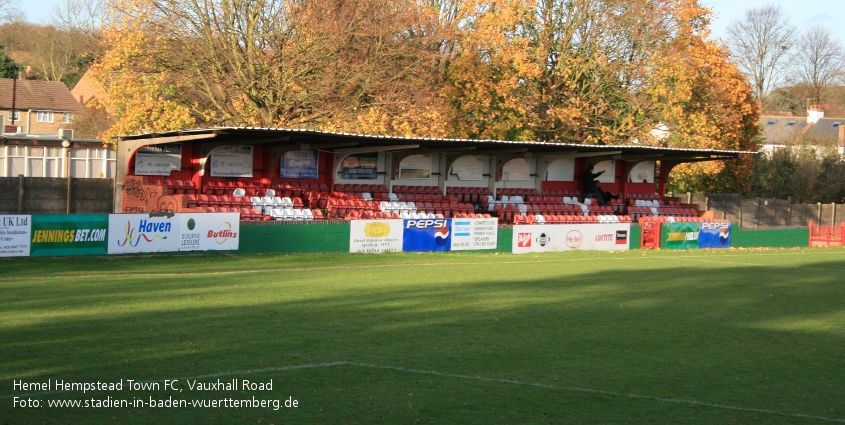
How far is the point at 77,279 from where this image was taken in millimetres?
17422

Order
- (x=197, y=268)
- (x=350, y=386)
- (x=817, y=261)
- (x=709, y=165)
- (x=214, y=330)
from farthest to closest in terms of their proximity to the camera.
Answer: (x=709, y=165), (x=817, y=261), (x=197, y=268), (x=214, y=330), (x=350, y=386)

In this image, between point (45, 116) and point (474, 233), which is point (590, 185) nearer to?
point (474, 233)

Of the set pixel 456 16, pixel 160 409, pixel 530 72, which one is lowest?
pixel 160 409

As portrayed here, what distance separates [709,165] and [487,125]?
1291 centimetres

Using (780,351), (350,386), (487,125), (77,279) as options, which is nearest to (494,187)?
(487,125)

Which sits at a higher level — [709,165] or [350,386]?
[709,165]

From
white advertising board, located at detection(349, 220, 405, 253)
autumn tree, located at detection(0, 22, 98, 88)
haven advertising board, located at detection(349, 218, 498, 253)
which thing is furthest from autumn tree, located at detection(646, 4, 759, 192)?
autumn tree, located at detection(0, 22, 98, 88)

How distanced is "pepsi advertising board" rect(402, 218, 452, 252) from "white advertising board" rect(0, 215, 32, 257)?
10.9m

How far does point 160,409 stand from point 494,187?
27.7 metres

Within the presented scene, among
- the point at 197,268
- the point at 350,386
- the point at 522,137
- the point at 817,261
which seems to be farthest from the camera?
the point at 522,137

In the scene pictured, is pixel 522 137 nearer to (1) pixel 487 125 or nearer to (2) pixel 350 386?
(1) pixel 487 125

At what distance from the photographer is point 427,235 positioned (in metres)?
26.8

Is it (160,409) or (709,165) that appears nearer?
(160,409)

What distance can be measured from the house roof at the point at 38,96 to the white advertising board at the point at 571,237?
53694mm
